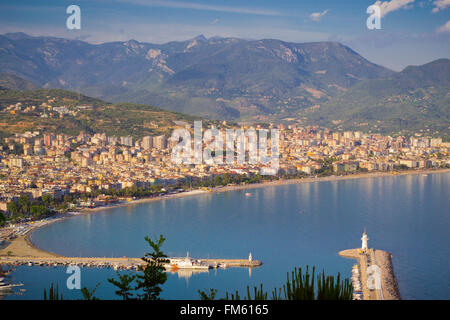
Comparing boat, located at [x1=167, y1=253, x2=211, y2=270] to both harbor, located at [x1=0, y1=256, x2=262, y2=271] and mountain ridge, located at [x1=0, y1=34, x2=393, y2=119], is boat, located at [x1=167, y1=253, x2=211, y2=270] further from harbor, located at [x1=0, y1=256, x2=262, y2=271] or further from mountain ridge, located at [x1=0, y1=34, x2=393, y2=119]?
mountain ridge, located at [x1=0, y1=34, x2=393, y2=119]

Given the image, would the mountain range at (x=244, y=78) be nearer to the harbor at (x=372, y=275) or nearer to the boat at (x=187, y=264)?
Result: the harbor at (x=372, y=275)

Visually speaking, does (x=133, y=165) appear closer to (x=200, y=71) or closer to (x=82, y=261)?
(x=82, y=261)

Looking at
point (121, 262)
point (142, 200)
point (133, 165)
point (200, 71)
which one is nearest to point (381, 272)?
point (121, 262)

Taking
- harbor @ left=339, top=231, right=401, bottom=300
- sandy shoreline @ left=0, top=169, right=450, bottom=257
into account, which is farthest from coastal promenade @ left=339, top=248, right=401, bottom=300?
sandy shoreline @ left=0, top=169, right=450, bottom=257

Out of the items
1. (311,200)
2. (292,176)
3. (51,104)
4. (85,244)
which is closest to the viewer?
(85,244)

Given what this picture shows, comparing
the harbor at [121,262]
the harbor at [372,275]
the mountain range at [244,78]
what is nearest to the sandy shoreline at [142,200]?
the harbor at [121,262]
